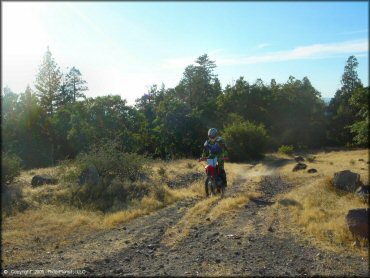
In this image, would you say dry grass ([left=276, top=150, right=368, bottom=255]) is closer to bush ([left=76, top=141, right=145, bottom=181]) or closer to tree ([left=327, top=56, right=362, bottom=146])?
bush ([left=76, top=141, right=145, bottom=181])

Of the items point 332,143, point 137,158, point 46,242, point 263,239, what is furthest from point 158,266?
point 332,143

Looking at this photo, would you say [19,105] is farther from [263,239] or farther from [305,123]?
[263,239]

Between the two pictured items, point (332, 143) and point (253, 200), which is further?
point (332, 143)

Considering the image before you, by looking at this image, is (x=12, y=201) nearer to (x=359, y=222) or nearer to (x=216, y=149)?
(x=216, y=149)

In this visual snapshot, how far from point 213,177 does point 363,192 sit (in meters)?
5.29

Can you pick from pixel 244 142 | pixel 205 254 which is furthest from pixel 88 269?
pixel 244 142

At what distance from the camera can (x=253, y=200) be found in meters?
13.1

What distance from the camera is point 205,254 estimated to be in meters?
7.30

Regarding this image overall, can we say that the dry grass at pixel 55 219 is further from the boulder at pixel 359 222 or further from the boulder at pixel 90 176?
the boulder at pixel 359 222

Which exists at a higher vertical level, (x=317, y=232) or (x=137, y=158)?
(x=137, y=158)

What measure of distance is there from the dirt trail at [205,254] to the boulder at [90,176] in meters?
7.00

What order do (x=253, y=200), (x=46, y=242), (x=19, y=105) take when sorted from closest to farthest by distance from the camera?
(x=46, y=242) < (x=253, y=200) < (x=19, y=105)

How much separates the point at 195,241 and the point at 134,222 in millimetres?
3125

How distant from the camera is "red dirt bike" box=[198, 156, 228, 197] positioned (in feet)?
43.9
